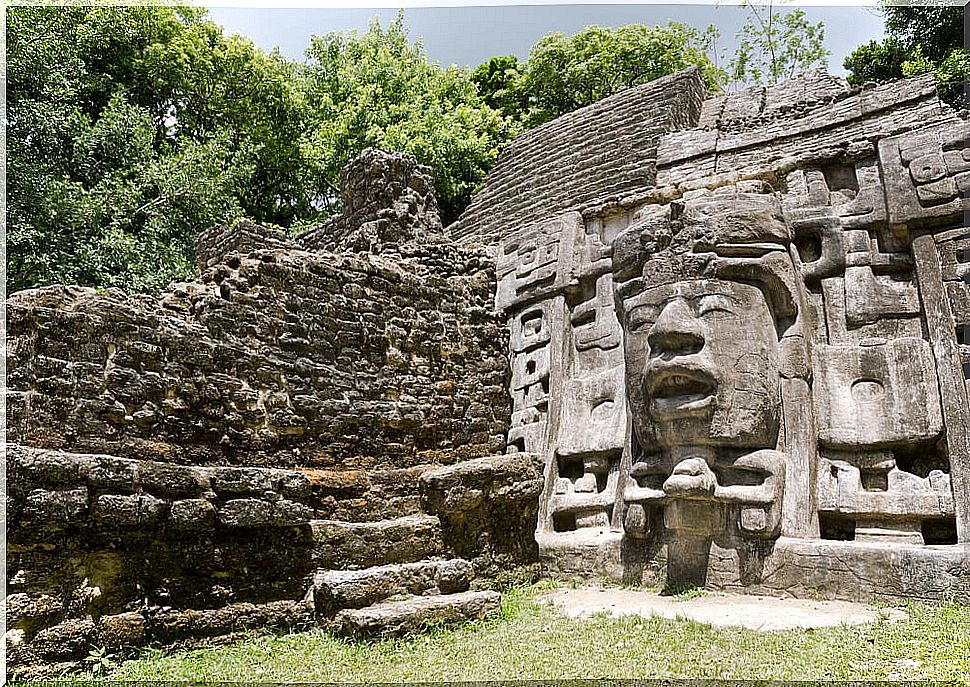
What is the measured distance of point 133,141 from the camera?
13664 millimetres

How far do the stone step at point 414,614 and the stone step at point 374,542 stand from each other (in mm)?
494

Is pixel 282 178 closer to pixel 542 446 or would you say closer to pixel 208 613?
pixel 542 446

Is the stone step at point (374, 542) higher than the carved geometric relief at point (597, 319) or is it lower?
lower

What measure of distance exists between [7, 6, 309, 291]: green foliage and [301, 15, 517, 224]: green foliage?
2.71ft

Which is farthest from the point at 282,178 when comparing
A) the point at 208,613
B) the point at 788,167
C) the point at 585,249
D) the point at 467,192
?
the point at 208,613

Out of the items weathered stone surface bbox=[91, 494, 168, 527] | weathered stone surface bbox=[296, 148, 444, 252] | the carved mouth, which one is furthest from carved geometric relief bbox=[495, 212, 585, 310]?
weathered stone surface bbox=[91, 494, 168, 527]

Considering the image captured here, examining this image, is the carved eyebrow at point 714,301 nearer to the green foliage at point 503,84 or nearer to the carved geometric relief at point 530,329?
the carved geometric relief at point 530,329

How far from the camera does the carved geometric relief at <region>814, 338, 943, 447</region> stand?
534cm

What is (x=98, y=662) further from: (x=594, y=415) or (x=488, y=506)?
Answer: (x=594, y=415)

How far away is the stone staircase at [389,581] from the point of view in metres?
4.73

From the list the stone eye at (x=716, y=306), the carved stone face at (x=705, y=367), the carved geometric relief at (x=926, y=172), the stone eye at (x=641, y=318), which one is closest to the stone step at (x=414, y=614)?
the carved stone face at (x=705, y=367)

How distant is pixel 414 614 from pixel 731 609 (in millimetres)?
1948

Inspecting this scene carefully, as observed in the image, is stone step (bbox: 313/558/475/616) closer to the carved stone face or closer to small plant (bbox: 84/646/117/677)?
small plant (bbox: 84/646/117/677)

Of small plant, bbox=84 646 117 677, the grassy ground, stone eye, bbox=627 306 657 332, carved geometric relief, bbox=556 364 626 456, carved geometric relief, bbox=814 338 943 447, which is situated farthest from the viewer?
carved geometric relief, bbox=556 364 626 456
